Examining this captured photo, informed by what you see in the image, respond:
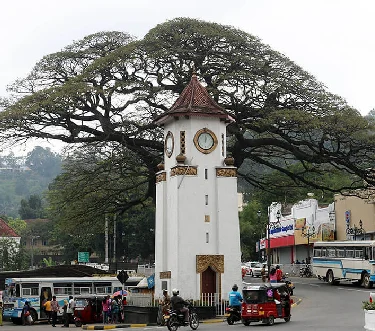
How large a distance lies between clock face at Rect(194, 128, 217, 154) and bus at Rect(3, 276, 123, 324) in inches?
409

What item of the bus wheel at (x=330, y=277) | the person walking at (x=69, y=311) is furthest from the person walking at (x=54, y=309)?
the bus wheel at (x=330, y=277)

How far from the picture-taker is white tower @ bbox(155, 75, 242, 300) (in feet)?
115

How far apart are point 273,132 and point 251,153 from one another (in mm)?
3764

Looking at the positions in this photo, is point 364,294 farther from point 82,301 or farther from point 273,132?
point 82,301

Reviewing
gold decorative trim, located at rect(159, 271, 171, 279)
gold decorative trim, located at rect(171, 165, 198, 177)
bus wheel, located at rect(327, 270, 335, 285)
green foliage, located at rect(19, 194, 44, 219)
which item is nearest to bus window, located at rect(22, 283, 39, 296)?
gold decorative trim, located at rect(159, 271, 171, 279)

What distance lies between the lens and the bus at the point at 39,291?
39.4 metres

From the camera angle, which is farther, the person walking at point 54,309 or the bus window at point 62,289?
the bus window at point 62,289

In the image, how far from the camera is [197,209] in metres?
35.4

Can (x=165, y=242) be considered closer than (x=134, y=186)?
Yes

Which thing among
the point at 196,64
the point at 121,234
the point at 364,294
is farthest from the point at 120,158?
the point at 121,234

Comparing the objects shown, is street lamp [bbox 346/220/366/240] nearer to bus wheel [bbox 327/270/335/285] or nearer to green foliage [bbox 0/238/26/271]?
bus wheel [bbox 327/270/335/285]

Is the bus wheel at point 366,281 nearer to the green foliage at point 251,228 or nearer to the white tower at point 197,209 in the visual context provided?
the white tower at point 197,209

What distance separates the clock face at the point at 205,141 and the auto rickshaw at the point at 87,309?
350 inches

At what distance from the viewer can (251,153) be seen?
46781 millimetres
